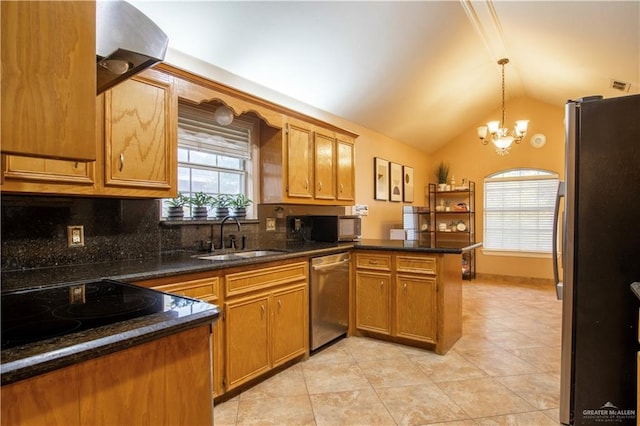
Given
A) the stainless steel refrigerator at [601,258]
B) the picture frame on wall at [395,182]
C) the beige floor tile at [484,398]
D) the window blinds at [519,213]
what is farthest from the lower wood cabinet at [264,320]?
the window blinds at [519,213]

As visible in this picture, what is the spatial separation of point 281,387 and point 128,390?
166cm

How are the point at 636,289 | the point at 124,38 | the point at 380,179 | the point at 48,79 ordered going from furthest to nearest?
the point at 380,179 → the point at 636,289 → the point at 124,38 → the point at 48,79

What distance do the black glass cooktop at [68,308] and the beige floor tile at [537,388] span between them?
7.69 ft

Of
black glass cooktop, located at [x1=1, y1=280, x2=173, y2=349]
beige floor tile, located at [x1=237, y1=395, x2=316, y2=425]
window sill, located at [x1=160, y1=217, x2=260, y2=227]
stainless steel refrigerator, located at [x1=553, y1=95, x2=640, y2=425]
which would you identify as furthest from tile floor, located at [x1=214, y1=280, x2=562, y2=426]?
window sill, located at [x1=160, y1=217, x2=260, y2=227]

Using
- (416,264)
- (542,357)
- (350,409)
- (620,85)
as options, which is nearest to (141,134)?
(350,409)

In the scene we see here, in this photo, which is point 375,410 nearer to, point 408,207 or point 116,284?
point 116,284

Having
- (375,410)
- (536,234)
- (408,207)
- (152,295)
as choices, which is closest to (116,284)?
(152,295)

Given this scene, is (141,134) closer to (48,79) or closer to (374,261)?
(48,79)

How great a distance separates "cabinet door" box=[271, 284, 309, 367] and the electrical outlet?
1247mm

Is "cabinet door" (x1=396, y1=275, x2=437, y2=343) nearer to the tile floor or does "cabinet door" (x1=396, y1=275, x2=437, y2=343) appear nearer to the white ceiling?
the tile floor

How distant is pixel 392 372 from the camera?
8.51 feet

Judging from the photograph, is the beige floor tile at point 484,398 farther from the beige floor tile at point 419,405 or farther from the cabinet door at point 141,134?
the cabinet door at point 141,134

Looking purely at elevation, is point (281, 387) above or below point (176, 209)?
below

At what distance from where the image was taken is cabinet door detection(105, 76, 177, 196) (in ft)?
6.16
